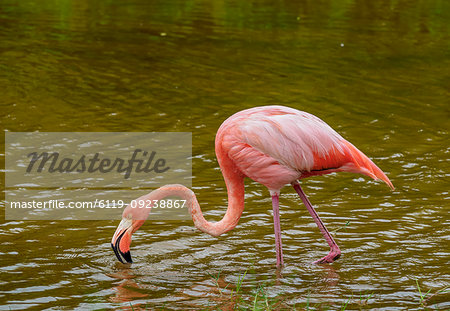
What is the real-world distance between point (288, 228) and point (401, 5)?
12595 mm

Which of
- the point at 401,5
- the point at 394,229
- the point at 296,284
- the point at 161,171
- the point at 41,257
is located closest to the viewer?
the point at 296,284

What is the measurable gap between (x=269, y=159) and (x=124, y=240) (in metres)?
1.11

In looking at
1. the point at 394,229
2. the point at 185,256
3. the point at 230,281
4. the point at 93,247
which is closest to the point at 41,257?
the point at 93,247

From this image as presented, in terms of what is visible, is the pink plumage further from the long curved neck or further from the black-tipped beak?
the black-tipped beak

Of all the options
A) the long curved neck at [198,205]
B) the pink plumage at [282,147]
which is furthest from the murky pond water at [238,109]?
the pink plumage at [282,147]

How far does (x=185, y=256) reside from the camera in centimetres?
536

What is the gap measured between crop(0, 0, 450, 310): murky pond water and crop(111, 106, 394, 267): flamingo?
0.27 m

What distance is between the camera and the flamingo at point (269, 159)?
201 inches

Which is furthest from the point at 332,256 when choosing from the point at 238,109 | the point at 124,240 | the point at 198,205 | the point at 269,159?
the point at 238,109

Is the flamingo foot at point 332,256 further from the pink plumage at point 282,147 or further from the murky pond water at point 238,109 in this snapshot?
the pink plumage at point 282,147

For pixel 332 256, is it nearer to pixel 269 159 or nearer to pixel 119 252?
pixel 269 159

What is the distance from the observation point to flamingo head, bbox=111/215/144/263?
5.04 metres

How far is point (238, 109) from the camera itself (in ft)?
29.9

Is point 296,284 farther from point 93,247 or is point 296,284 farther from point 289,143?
point 93,247
